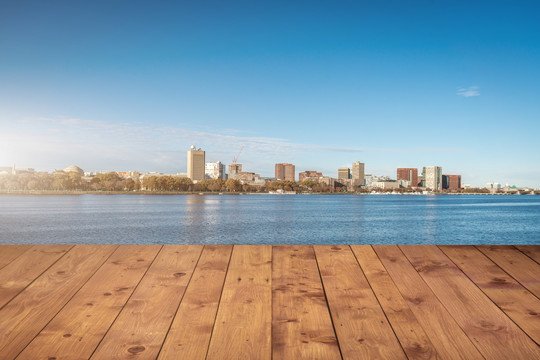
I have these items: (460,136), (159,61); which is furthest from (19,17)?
(460,136)

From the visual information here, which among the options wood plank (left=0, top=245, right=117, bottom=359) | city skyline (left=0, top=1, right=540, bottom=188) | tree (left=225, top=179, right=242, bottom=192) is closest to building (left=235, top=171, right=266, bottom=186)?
tree (left=225, top=179, right=242, bottom=192)

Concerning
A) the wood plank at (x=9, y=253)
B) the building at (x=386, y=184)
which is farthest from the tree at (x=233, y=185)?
the wood plank at (x=9, y=253)

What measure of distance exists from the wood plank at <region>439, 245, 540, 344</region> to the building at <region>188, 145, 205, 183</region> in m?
89.2

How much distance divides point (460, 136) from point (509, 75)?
5053 centimetres

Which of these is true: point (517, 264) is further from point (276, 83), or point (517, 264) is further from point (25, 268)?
point (276, 83)

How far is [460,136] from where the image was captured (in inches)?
4321

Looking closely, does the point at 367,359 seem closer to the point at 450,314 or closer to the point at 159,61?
the point at 450,314

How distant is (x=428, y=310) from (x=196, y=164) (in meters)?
90.8

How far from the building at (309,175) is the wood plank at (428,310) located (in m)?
95.8

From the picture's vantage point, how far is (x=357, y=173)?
9581 centimetres

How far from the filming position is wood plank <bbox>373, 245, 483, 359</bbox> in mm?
1442

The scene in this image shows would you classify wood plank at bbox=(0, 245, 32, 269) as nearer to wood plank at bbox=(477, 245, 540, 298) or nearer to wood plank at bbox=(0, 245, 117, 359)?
wood plank at bbox=(0, 245, 117, 359)

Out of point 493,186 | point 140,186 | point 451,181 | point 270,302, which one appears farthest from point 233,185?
point 270,302

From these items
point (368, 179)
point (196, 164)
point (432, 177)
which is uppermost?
point (196, 164)
